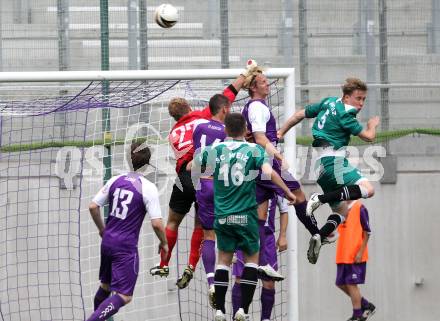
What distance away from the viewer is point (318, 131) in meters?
11.4

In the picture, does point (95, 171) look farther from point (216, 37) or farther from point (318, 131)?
point (318, 131)

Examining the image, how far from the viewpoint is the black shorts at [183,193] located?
1171 cm

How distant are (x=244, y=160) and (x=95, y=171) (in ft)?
11.2

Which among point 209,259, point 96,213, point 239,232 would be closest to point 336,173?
point 239,232

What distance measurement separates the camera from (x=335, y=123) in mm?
11281

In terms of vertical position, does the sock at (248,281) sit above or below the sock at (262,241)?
below

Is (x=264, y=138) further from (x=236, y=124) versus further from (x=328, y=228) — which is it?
(x=328, y=228)

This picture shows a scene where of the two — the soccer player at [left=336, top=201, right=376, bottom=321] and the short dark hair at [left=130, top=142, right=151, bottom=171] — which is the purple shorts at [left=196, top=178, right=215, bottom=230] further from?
the soccer player at [left=336, top=201, right=376, bottom=321]

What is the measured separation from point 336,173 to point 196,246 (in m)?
1.78

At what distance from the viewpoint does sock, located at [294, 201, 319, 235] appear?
11641 mm

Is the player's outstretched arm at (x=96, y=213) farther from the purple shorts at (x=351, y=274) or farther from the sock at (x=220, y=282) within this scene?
the purple shorts at (x=351, y=274)

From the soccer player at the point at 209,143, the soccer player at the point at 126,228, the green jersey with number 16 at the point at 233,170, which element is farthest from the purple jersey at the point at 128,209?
the soccer player at the point at 209,143

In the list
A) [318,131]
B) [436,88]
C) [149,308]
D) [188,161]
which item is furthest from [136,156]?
[436,88]

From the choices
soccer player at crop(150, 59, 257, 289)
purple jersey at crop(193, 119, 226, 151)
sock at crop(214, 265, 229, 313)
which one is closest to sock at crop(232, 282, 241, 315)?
sock at crop(214, 265, 229, 313)
